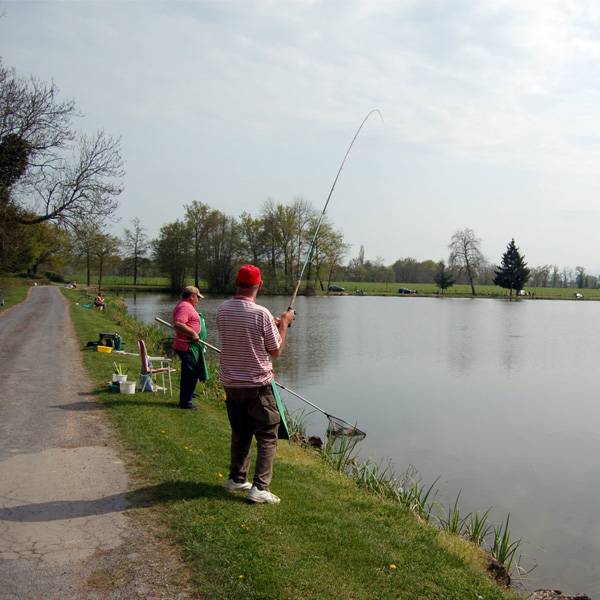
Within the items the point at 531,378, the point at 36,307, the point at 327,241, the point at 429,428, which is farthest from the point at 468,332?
the point at 327,241

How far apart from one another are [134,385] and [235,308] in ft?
17.3

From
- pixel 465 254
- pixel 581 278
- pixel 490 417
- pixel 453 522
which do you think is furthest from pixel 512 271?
pixel 453 522

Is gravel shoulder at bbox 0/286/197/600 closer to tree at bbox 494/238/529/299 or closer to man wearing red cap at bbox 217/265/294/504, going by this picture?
man wearing red cap at bbox 217/265/294/504

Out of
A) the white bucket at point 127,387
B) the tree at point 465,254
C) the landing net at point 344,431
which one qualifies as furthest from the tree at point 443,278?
the white bucket at point 127,387

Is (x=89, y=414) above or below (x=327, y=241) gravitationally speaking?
below

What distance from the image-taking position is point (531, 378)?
706 inches

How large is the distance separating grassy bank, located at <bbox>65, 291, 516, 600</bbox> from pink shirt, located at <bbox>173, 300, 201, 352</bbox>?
163 cm

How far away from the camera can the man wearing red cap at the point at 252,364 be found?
5.08 metres

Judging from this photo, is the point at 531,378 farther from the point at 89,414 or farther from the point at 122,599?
the point at 122,599

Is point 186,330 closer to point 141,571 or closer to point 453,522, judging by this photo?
point 453,522

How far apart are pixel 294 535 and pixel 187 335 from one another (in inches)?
174

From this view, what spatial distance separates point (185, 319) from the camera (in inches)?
338

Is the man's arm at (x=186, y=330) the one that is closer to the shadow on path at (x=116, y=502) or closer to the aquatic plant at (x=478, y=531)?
the shadow on path at (x=116, y=502)

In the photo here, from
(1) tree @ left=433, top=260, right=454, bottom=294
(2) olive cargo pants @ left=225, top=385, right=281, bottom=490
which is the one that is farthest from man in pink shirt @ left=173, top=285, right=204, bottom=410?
(1) tree @ left=433, top=260, right=454, bottom=294
